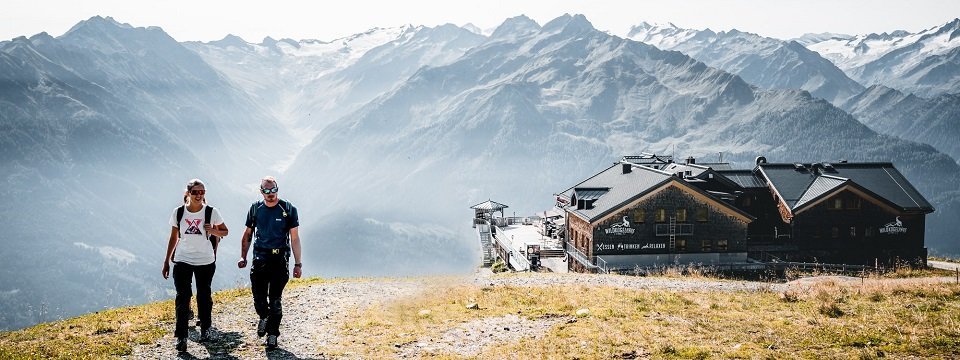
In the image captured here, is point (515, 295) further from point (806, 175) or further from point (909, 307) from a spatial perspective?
point (806, 175)

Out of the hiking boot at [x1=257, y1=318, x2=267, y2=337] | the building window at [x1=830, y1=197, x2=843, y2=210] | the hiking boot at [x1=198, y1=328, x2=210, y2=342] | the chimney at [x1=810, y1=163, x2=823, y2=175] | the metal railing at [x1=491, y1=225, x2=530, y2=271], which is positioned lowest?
the metal railing at [x1=491, y1=225, x2=530, y2=271]

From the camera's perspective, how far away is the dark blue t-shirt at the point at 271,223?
11.8 metres

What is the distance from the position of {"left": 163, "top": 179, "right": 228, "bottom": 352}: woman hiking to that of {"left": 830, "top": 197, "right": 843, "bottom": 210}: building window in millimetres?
51316

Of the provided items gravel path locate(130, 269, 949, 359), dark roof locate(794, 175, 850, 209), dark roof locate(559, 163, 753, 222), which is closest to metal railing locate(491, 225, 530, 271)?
dark roof locate(559, 163, 753, 222)

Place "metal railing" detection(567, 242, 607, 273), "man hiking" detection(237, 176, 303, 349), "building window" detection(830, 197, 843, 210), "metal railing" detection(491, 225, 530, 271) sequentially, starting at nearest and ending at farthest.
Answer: "man hiking" detection(237, 176, 303, 349) < "metal railing" detection(567, 242, 607, 273) < "metal railing" detection(491, 225, 530, 271) < "building window" detection(830, 197, 843, 210)

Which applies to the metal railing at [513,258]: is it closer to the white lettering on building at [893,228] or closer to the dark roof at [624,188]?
the dark roof at [624,188]

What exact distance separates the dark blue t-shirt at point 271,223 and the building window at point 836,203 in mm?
50383

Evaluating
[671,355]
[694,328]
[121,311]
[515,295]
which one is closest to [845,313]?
[694,328]

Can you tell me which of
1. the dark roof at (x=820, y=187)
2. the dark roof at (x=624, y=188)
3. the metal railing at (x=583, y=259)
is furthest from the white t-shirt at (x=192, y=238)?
the dark roof at (x=820, y=187)

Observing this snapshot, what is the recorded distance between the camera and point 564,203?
196 ft

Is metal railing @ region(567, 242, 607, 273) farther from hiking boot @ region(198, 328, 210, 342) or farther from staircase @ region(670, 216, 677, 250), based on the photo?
hiking boot @ region(198, 328, 210, 342)

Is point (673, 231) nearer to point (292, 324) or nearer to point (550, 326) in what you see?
point (550, 326)

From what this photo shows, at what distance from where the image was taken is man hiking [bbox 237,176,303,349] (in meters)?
11.8

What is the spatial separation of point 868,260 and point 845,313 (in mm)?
42855
